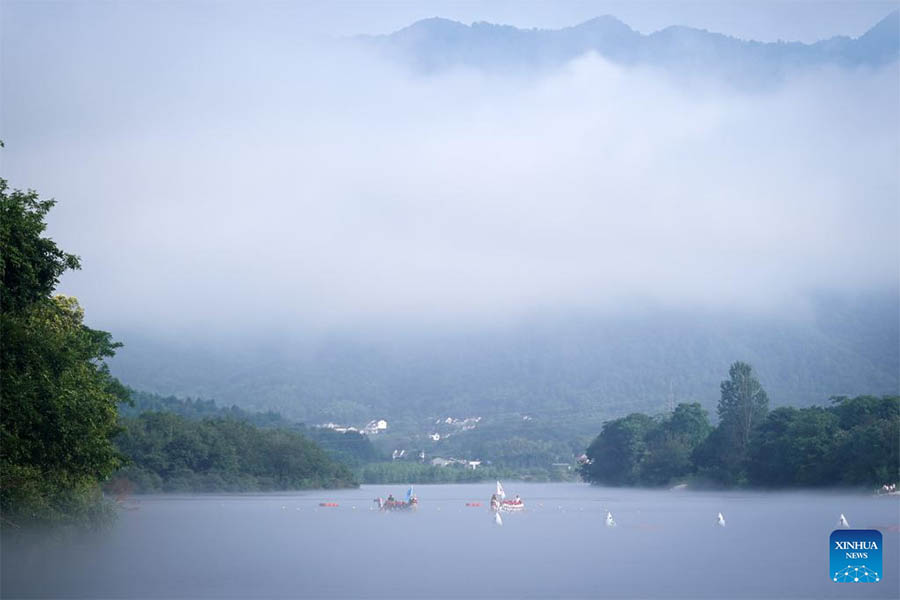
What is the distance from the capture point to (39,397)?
41562mm

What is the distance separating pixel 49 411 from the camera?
138ft

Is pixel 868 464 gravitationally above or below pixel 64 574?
above

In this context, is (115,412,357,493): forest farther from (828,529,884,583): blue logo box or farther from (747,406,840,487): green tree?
(828,529,884,583): blue logo box

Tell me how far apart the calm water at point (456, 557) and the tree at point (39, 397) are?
2.30 m

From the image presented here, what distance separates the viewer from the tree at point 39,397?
134ft

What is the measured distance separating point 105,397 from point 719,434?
106m

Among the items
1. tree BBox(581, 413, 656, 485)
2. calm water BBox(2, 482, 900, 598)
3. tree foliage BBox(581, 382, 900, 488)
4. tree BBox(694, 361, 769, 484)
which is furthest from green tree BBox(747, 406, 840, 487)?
tree BBox(581, 413, 656, 485)

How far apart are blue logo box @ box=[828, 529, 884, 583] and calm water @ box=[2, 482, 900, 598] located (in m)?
0.48

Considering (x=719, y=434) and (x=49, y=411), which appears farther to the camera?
(x=719, y=434)

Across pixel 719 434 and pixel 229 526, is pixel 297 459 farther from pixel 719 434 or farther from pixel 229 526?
pixel 229 526

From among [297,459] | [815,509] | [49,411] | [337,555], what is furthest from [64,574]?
[297,459]

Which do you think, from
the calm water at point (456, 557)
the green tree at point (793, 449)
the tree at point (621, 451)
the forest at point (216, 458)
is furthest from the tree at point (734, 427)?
the forest at point (216, 458)

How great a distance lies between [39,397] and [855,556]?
3023cm

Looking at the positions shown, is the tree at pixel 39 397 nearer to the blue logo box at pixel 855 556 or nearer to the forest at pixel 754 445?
the blue logo box at pixel 855 556
